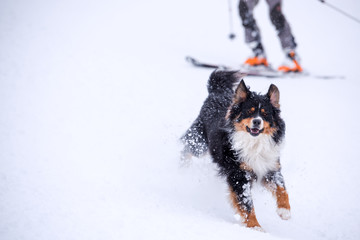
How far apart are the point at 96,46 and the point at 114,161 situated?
4554 millimetres

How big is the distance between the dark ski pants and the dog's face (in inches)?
173

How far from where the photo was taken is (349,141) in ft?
15.3

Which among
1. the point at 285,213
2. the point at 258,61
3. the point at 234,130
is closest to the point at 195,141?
the point at 234,130

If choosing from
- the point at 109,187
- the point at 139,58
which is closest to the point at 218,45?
the point at 139,58

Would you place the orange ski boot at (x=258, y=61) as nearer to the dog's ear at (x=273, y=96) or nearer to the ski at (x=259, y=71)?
the ski at (x=259, y=71)

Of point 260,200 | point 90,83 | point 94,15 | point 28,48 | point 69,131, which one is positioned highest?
point 94,15

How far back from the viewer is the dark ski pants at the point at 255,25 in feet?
22.4

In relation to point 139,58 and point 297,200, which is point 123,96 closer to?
point 139,58

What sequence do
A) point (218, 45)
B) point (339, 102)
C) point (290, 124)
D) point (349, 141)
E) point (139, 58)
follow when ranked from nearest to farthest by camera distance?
point (349, 141)
point (290, 124)
point (339, 102)
point (139, 58)
point (218, 45)

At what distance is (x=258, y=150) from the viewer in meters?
2.95

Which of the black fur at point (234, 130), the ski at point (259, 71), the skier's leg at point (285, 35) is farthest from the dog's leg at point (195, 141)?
the skier's leg at point (285, 35)

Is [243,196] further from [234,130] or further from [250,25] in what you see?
[250,25]

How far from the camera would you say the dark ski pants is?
22.4 ft

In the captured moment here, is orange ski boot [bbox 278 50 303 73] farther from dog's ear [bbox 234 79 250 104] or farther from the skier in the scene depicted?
dog's ear [bbox 234 79 250 104]
